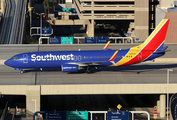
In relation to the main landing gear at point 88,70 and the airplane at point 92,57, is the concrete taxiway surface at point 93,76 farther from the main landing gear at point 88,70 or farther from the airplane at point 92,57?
the airplane at point 92,57

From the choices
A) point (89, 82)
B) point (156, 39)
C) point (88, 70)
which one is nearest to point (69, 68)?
point (88, 70)

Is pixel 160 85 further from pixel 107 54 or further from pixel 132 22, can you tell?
pixel 132 22

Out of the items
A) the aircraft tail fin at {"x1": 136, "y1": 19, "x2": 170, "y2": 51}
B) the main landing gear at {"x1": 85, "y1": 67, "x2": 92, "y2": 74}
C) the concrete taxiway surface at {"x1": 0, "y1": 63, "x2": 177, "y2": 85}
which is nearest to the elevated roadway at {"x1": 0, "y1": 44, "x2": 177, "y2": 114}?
the concrete taxiway surface at {"x1": 0, "y1": 63, "x2": 177, "y2": 85}

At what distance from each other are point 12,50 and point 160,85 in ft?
155

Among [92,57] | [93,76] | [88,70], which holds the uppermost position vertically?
[92,57]

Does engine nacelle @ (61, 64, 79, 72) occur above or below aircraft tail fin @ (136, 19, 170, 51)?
below

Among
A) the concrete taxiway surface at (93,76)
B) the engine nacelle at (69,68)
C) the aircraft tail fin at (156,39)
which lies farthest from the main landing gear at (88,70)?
the aircraft tail fin at (156,39)


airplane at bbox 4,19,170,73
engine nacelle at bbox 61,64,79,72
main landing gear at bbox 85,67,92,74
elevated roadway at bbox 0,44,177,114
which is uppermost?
airplane at bbox 4,19,170,73

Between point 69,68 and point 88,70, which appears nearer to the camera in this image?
point 69,68

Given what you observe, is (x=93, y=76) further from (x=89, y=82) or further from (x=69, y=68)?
(x=69, y=68)

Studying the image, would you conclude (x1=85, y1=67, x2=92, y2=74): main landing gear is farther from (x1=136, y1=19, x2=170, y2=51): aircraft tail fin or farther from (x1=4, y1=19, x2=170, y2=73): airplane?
(x1=136, y1=19, x2=170, y2=51): aircraft tail fin

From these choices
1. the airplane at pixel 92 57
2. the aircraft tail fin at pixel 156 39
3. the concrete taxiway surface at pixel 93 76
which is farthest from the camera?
the aircraft tail fin at pixel 156 39

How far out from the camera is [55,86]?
50875 mm

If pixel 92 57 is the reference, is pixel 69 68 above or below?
below
